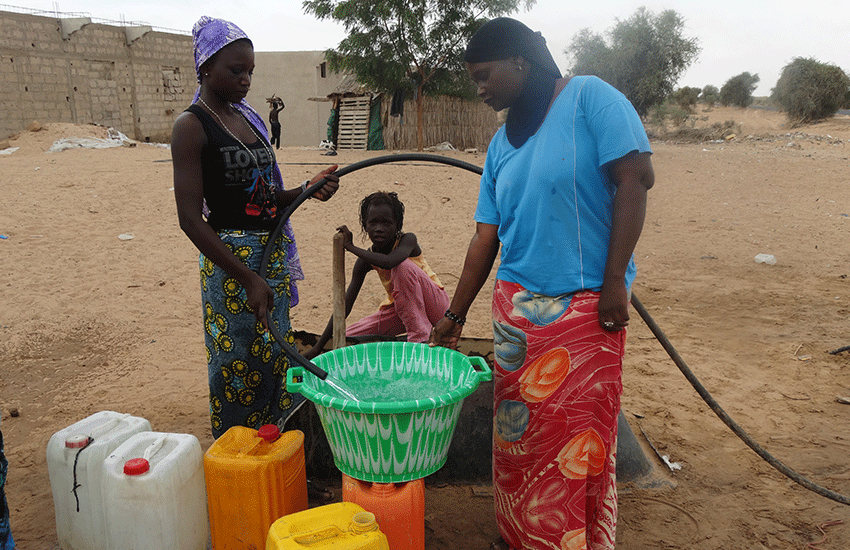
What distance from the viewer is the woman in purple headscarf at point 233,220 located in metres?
1.98

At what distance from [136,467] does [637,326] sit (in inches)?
149

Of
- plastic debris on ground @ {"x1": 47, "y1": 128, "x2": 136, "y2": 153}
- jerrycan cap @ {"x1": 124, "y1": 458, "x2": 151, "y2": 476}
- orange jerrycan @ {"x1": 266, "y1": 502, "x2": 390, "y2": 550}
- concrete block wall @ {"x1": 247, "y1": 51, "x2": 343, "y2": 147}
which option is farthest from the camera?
concrete block wall @ {"x1": 247, "y1": 51, "x2": 343, "y2": 147}

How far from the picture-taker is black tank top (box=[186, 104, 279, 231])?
2027 mm

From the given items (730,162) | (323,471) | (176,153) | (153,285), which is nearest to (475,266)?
(176,153)

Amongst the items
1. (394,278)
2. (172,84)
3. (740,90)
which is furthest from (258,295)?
(740,90)

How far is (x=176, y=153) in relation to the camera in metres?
1.95

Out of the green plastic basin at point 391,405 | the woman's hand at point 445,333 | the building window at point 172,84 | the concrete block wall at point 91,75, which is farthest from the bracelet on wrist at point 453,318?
the building window at point 172,84

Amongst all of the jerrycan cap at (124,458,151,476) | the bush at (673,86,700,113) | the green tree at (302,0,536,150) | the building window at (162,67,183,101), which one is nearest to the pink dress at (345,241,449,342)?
the jerrycan cap at (124,458,151,476)

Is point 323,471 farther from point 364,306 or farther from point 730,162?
point 730,162

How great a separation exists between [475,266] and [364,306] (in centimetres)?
325

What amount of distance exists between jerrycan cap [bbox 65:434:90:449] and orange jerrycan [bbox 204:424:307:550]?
1.45 feet

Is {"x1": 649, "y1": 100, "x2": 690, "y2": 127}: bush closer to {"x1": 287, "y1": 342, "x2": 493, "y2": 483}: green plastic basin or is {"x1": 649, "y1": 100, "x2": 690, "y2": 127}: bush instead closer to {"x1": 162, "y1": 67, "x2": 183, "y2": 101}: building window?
{"x1": 162, "y1": 67, "x2": 183, "y2": 101}: building window

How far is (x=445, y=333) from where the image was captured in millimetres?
1999

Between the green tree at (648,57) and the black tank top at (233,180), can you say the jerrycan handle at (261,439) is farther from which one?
the green tree at (648,57)
